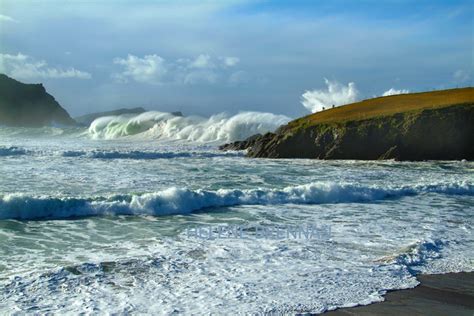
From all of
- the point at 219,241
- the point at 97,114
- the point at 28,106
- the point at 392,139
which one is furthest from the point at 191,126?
the point at 28,106

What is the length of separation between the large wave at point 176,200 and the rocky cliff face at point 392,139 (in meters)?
16.7

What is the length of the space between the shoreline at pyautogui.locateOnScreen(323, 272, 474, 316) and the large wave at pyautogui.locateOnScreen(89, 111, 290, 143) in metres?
49.3

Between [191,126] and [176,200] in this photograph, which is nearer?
[176,200]

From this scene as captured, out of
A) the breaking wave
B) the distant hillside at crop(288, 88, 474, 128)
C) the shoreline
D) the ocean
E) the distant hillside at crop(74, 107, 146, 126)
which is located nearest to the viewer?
the shoreline

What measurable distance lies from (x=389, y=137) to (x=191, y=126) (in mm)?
32752

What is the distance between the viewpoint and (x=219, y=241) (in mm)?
9836

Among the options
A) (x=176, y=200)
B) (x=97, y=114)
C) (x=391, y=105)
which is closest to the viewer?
(x=176, y=200)

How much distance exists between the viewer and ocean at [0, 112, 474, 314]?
Result: 662 cm

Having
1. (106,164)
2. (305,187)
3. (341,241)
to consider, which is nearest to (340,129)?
(106,164)

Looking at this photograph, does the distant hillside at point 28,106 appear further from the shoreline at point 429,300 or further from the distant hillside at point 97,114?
the shoreline at point 429,300

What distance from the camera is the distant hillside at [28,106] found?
15838 cm

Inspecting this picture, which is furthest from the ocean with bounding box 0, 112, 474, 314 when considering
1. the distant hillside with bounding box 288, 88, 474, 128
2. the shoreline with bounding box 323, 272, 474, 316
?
the distant hillside with bounding box 288, 88, 474, 128

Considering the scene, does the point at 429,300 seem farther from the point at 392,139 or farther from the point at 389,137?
the point at 389,137

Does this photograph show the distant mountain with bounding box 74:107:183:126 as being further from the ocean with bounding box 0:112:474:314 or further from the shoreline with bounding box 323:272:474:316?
the shoreline with bounding box 323:272:474:316
